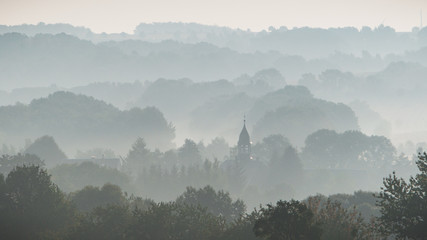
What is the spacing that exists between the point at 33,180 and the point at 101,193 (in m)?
14.4

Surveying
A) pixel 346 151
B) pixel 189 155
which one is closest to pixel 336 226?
pixel 189 155

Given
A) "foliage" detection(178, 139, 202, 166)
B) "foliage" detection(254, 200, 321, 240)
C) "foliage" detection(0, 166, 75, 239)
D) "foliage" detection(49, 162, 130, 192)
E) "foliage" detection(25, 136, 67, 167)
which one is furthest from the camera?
"foliage" detection(178, 139, 202, 166)

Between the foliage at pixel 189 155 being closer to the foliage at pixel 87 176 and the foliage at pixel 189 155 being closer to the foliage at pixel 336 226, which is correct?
the foliage at pixel 87 176

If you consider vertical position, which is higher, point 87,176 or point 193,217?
point 87,176

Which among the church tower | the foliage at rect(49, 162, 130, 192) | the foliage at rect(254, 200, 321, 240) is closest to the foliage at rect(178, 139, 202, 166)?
the church tower

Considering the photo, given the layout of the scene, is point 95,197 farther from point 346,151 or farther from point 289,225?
point 346,151

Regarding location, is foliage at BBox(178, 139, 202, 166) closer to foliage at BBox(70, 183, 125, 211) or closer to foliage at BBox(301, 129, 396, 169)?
foliage at BBox(301, 129, 396, 169)

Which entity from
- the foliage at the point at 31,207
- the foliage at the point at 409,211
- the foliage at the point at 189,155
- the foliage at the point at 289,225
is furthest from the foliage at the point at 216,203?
the foliage at the point at 189,155

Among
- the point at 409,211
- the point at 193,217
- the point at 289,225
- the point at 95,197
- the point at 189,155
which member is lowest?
→ the point at 289,225

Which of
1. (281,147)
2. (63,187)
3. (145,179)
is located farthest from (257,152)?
(63,187)

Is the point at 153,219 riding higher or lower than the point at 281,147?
lower

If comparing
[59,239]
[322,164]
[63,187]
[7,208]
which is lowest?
[59,239]

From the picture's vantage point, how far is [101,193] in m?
89.7

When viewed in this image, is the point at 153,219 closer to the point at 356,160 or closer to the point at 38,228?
the point at 38,228
